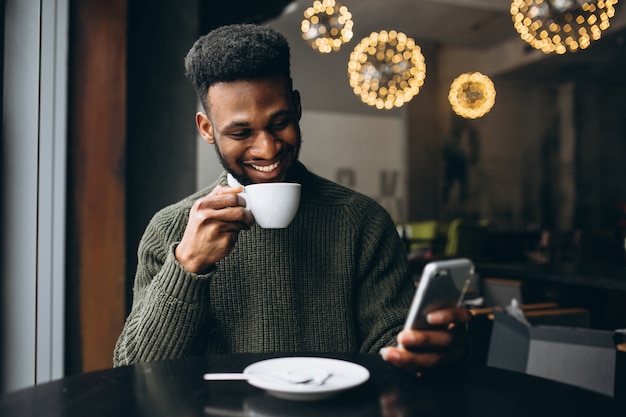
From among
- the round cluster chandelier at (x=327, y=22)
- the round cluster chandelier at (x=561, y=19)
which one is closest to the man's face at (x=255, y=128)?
the round cluster chandelier at (x=561, y=19)

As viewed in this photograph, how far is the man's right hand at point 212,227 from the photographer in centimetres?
90

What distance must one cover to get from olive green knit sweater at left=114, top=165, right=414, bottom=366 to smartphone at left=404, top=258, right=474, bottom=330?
37cm

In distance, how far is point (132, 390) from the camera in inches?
28.0

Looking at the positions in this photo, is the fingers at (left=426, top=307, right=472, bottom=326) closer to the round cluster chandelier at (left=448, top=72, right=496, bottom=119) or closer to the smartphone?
the smartphone

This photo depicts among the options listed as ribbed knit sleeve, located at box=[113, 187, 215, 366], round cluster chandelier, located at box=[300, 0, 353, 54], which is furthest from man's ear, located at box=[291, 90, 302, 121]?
round cluster chandelier, located at box=[300, 0, 353, 54]

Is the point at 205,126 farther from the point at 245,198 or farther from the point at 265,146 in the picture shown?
the point at 245,198

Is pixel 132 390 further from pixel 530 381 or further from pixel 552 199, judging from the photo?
pixel 552 199

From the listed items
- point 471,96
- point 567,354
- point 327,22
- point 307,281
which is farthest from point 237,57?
point 471,96

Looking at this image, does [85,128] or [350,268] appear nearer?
[350,268]

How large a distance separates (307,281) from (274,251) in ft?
0.31

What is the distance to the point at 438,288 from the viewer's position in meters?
0.73

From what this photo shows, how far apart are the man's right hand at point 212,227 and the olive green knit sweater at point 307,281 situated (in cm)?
22

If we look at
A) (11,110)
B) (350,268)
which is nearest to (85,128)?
(11,110)

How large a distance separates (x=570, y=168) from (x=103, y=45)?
27.9 ft
